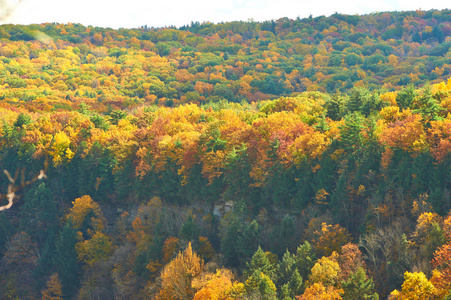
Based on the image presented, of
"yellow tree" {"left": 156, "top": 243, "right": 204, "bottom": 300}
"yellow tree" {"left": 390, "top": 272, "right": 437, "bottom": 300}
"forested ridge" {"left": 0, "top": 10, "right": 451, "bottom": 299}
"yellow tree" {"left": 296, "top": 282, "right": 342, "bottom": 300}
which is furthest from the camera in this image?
"yellow tree" {"left": 156, "top": 243, "right": 204, "bottom": 300}

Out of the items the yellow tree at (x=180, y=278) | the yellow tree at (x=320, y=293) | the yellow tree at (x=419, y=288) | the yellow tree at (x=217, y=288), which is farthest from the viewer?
the yellow tree at (x=180, y=278)

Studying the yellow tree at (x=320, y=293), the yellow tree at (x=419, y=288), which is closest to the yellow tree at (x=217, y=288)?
the yellow tree at (x=320, y=293)

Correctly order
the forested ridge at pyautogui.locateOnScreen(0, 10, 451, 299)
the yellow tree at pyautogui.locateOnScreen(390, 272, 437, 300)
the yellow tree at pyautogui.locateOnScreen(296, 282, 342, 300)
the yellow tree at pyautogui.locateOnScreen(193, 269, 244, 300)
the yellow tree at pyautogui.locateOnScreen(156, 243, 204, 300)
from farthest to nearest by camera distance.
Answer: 1. the yellow tree at pyautogui.locateOnScreen(156, 243, 204, 300)
2. the yellow tree at pyautogui.locateOnScreen(193, 269, 244, 300)
3. the forested ridge at pyautogui.locateOnScreen(0, 10, 451, 299)
4. the yellow tree at pyautogui.locateOnScreen(296, 282, 342, 300)
5. the yellow tree at pyautogui.locateOnScreen(390, 272, 437, 300)

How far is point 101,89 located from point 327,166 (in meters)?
106

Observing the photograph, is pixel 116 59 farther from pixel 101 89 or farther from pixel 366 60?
pixel 366 60

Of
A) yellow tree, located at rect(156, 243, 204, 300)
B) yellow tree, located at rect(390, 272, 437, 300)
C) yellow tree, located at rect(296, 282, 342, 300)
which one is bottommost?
yellow tree, located at rect(156, 243, 204, 300)

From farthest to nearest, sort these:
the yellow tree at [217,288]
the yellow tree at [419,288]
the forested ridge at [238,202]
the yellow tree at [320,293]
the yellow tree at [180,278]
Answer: the yellow tree at [180,278]
the yellow tree at [217,288]
the forested ridge at [238,202]
the yellow tree at [320,293]
the yellow tree at [419,288]

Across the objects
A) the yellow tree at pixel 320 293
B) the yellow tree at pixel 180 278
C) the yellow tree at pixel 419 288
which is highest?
the yellow tree at pixel 419 288

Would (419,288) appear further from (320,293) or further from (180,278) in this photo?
(180,278)

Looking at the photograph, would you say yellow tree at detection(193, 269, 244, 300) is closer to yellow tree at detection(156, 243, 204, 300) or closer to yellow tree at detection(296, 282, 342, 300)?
yellow tree at detection(156, 243, 204, 300)

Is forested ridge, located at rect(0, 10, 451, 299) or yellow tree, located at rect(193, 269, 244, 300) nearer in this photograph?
forested ridge, located at rect(0, 10, 451, 299)

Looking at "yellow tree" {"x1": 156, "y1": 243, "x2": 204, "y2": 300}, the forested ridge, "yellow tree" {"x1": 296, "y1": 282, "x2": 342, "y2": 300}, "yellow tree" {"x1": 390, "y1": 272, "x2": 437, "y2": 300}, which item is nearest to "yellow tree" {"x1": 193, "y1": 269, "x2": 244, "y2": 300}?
the forested ridge

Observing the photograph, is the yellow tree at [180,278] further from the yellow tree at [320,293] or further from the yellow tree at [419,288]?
the yellow tree at [419,288]

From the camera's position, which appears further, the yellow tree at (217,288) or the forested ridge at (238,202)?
the yellow tree at (217,288)
